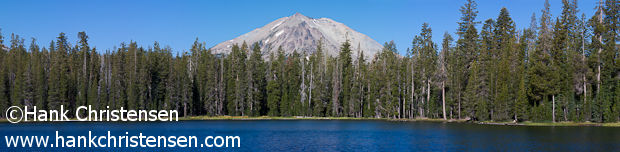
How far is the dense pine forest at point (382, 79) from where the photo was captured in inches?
2940

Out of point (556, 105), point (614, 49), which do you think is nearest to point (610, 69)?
point (614, 49)

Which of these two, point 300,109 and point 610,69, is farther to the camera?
point 300,109

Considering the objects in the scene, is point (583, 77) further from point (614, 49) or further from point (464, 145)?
point (464, 145)

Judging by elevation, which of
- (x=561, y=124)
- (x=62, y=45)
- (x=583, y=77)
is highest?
(x=62, y=45)

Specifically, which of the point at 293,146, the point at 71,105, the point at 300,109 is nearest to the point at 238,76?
the point at 300,109

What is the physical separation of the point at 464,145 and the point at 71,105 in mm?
77053

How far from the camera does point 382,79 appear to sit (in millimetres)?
103188

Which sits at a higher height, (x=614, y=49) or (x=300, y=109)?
(x=614, y=49)

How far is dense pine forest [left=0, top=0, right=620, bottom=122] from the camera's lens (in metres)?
74.7

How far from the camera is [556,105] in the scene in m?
74.8

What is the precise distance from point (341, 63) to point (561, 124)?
49.5m

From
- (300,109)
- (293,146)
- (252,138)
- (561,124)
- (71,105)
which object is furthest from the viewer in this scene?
(300,109)

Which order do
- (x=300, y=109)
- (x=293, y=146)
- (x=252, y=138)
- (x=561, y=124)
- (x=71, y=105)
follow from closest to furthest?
(x=293, y=146) < (x=252, y=138) < (x=561, y=124) < (x=71, y=105) < (x=300, y=109)

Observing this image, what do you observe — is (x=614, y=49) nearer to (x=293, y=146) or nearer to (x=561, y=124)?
(x=561, y=124)
